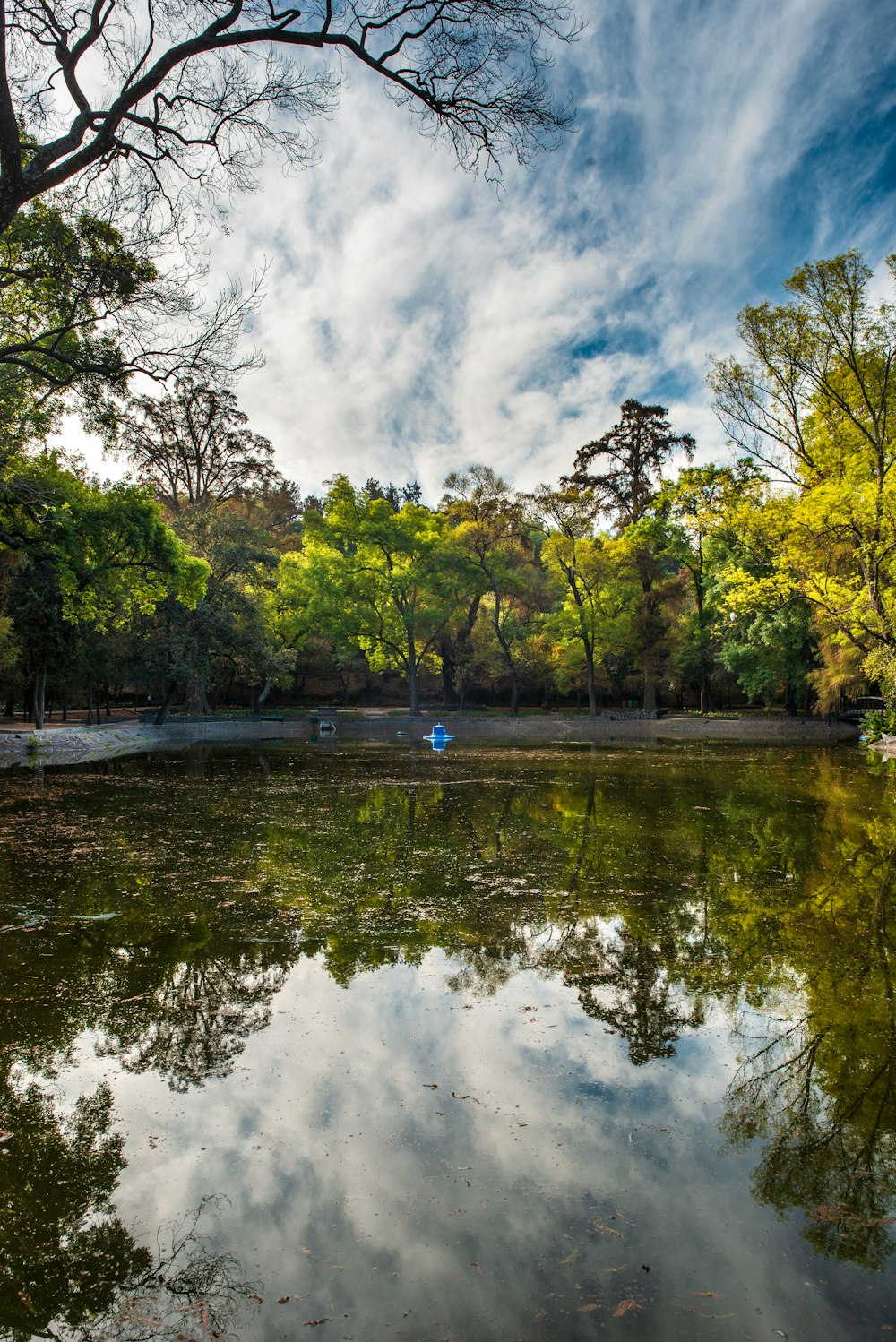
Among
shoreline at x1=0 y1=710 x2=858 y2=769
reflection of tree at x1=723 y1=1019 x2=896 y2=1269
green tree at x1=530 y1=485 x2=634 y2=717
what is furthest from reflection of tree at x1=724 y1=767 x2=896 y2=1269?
green tree at x1=530 y1=485 x2=634 y2=717

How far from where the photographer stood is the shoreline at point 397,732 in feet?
67.1

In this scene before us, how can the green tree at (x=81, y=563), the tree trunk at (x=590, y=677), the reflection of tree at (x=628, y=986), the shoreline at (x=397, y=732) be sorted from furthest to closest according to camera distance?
the tree trunk at (x=590, y=677) < the shoreline at (x=397, y=732) < the green tree at (x=81, y=563) < the reflection of tree at (x=628, y=986)

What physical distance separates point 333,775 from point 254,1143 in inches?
467

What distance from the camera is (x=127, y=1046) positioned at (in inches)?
131

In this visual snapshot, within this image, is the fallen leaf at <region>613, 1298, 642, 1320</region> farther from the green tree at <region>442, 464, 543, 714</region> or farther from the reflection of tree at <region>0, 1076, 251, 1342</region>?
the green tree at <region>442, 464, 543, 714</region>

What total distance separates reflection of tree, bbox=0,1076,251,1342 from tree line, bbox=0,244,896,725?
10327 millimetres

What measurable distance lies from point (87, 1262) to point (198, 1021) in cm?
154

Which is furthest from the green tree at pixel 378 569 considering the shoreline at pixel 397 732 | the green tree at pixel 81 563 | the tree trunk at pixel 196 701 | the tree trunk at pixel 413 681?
the green tree at pixel 81 563

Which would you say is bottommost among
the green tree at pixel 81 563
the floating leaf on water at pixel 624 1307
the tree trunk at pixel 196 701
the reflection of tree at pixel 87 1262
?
the reflection of tree at pixel 87 1262

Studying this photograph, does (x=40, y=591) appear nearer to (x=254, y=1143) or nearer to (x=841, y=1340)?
(x=254, y=1143)

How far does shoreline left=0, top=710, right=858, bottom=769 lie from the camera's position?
2044cm

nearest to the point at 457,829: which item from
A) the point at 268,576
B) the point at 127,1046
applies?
the point at 127,1046

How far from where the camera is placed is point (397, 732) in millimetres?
32406

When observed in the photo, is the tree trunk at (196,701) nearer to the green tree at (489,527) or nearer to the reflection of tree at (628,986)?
the green tree at (489,527)
